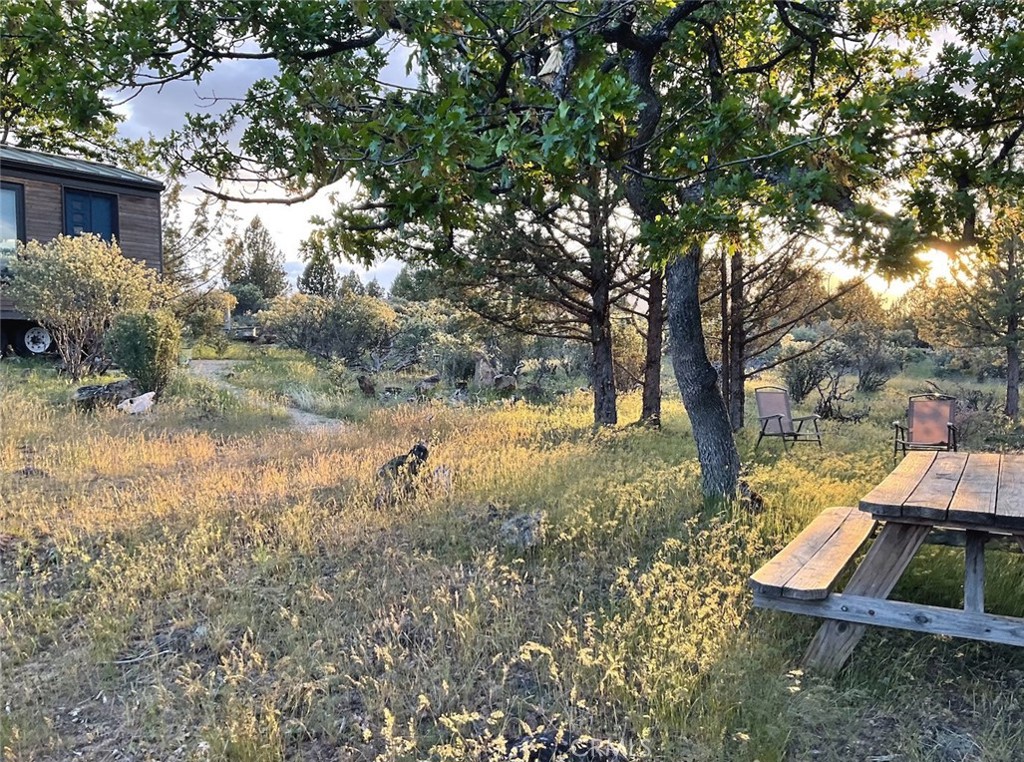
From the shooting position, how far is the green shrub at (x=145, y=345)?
→ 9.45 m

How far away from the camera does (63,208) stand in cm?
1334

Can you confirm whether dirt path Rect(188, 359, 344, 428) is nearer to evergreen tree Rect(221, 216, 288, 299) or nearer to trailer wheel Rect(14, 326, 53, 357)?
trailer wheel Rect(14, 326, 53, 357)

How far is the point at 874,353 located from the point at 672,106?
15.2m

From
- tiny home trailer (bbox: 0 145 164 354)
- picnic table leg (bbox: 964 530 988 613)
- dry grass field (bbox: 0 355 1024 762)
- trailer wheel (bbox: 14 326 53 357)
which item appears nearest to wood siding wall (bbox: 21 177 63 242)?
tiny home trailer (bbox: 0 145 164 354)

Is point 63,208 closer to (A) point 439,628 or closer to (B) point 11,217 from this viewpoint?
(B) point 11,217

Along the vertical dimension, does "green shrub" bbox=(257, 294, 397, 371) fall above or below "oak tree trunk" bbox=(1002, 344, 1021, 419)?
above

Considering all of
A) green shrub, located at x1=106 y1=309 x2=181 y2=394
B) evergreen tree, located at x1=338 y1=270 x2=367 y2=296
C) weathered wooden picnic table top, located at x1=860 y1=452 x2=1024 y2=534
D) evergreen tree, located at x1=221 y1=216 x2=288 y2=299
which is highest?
evergreen tree, located at x1=221 y1=216 x2=288 y2=299

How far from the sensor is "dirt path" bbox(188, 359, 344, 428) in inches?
362

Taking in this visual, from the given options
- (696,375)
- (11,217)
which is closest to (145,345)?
(11,217)

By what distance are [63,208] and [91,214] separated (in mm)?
605

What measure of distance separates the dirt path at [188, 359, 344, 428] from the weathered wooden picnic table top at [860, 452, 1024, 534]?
7221 millimetres

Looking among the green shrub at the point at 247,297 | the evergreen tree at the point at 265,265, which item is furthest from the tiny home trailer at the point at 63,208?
the evergreen tree at the point at 265,265

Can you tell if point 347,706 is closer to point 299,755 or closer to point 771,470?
point 299,755

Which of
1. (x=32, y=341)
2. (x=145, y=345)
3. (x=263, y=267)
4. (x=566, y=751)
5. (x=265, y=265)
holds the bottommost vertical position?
(x=566, y=751)
